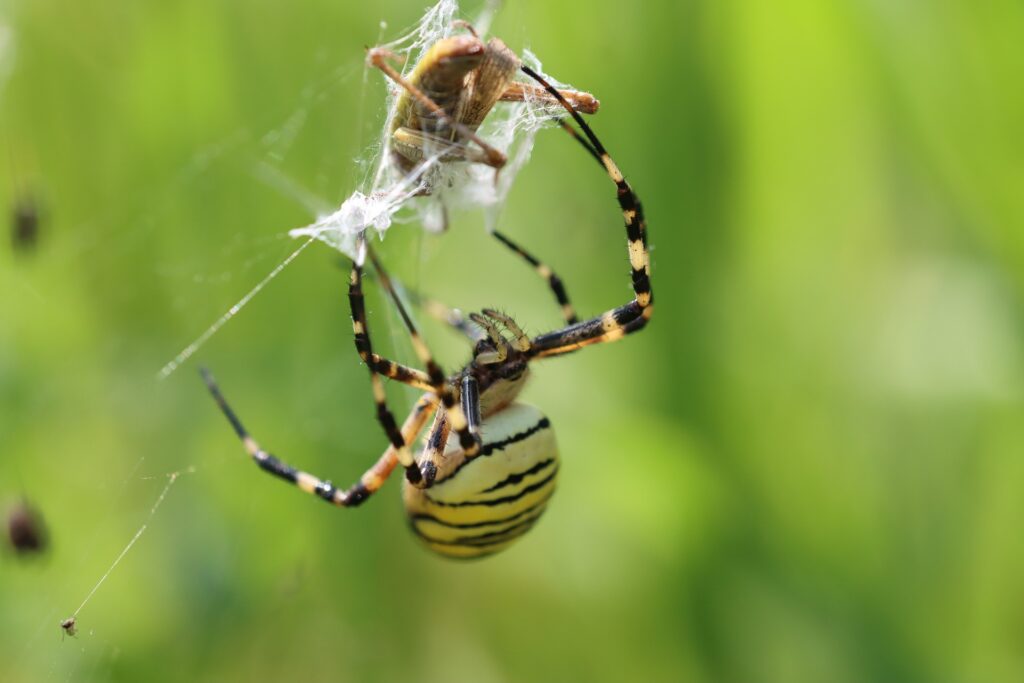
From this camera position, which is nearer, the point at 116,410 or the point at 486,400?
the point at 486,400

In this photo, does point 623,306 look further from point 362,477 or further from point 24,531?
point 24,531

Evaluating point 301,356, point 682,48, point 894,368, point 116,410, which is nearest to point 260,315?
point 301,356

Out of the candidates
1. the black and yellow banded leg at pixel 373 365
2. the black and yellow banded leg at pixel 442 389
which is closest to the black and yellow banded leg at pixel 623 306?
the black and yellow banded leg at pixel 442 389

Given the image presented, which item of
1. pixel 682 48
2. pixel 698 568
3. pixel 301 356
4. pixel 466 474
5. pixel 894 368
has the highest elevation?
pixel 682 48

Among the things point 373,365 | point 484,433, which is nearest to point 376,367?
point 373,365

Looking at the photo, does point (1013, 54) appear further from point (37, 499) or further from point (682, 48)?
point (37, 499)

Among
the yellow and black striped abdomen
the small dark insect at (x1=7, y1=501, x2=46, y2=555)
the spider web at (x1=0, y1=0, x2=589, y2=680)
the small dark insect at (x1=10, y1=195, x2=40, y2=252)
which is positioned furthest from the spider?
the small dark insect at (x1=10, y1=195, x2=40, y2=252)

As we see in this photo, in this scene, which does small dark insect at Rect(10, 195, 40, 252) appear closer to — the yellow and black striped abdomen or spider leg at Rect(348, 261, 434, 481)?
spider leg at Rect(348, 261, 434, 481)
